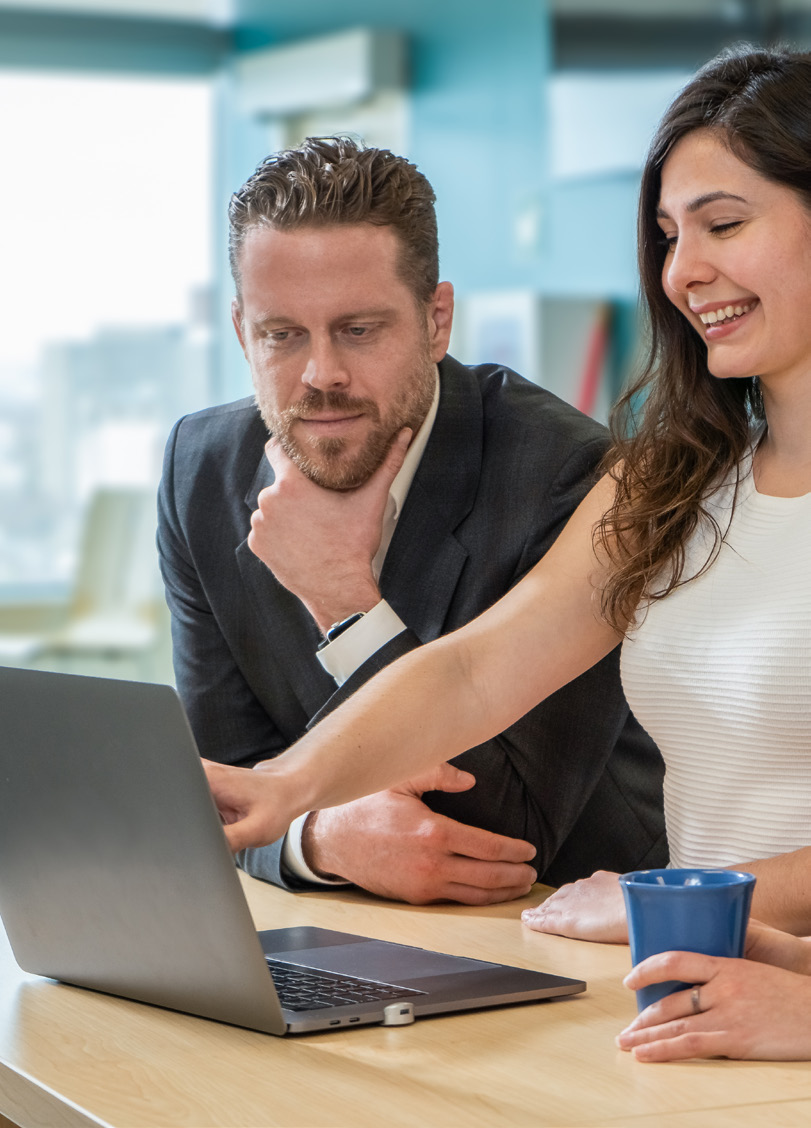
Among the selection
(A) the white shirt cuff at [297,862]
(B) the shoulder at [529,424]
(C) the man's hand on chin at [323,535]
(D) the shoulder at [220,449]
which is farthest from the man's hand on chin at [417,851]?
(D) the shoulder at [220,449]

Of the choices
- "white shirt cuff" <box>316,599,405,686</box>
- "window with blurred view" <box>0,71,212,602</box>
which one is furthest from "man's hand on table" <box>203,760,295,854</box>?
"window with blurred view" <box>0,71,212,602</box>

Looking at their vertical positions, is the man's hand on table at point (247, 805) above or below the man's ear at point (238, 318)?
below

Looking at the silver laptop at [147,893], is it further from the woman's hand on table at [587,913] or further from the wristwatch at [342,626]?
the wristwatch at [342,626]

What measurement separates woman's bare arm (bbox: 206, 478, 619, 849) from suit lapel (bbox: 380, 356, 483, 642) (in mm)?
234

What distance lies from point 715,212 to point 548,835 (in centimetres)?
65

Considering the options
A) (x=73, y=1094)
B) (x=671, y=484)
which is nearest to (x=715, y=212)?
(x=671, y=484)

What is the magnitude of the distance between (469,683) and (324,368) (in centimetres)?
46

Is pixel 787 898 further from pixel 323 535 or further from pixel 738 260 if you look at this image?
pixel 323 535

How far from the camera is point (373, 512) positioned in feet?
5.69

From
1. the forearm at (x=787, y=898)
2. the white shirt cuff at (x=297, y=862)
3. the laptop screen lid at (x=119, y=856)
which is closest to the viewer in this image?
the laptop screen lid at (x=119, y=856)

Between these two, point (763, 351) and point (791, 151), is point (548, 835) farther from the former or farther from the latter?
point (791, 151)

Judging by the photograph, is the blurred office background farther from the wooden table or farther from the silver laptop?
the wooden table

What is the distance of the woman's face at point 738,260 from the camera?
1.30 m

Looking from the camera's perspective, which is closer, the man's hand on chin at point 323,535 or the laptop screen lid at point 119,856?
the laptop screen lid at point 119,856
